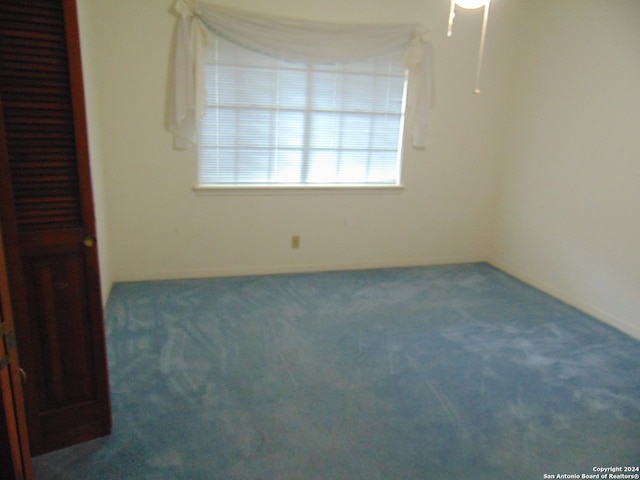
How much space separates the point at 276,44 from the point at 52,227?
8.34 feet

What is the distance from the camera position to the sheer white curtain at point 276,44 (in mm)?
3398

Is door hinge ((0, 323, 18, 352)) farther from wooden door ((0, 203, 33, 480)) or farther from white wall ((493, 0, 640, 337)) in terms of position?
white wall ((493, 0, 640, 337))

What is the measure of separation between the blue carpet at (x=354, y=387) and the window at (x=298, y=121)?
1.07m

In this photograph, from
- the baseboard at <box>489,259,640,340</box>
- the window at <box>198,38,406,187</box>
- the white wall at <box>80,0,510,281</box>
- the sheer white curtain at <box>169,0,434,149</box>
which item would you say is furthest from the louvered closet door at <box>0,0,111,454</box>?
the baseboard at <box>489,259,640,340</box>

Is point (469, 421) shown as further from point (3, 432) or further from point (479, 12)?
point (479, 12)

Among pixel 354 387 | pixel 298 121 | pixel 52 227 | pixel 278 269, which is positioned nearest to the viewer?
pixel 52 227

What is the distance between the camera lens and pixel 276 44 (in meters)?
3.59

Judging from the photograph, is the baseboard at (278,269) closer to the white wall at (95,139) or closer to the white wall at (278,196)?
the white wall at (278,196)

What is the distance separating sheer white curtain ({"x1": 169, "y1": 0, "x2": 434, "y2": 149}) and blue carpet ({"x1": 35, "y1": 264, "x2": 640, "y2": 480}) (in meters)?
1.51

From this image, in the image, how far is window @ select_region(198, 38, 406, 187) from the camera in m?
3.65

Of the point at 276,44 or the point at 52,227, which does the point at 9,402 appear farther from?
the point at 276,44

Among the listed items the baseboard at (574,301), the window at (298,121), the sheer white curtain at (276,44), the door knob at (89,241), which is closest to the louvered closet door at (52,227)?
the door knob at (89,241)

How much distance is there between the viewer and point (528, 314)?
3.46 m

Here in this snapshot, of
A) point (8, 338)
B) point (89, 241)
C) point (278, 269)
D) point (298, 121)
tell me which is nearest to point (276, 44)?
point (298, 121)
